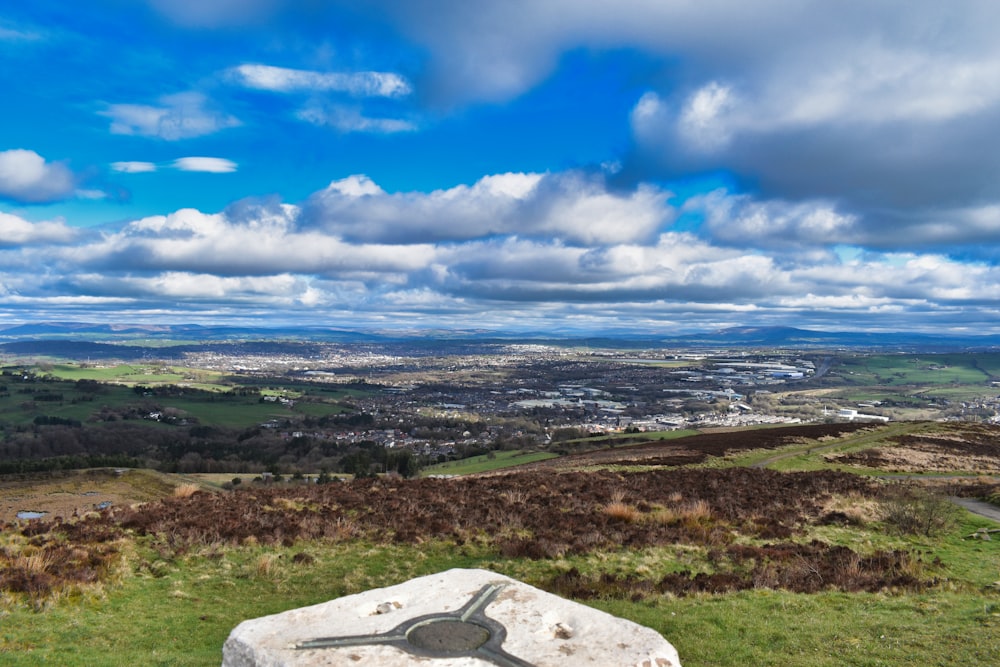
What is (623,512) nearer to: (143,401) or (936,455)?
(936,455)

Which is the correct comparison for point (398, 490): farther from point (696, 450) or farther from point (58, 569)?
point (696, 450)

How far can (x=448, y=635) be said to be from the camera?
8.52m

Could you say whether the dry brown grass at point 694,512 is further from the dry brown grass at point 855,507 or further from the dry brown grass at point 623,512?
the dry brown grass at point 855,507

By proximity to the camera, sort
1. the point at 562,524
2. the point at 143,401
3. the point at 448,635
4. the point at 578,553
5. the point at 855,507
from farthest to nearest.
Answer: the point at 143,401, the point at 855,507, the point at 562,524, the point at 578,553, the point at 448,635

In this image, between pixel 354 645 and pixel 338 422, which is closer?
pixel 354 645

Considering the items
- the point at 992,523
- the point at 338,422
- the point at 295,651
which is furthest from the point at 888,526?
the point at 338,422

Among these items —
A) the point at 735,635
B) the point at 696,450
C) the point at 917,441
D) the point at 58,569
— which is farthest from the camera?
the point at 917,441

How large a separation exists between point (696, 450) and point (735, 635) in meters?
39.3

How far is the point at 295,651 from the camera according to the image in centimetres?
786

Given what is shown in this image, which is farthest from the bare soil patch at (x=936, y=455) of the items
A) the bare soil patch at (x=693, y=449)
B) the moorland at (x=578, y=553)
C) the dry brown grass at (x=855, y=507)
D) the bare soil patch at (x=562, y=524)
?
the dry brown grass at (x=855, y=507)

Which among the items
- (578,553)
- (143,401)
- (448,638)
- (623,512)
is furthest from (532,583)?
(143,401)

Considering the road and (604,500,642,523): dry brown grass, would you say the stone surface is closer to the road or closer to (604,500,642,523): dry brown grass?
(604,500,642,523): dry brown grass

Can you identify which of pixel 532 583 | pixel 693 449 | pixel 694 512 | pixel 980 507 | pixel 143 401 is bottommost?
pixel 143 401

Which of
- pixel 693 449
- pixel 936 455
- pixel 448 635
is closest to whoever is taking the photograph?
pixel 448 635
